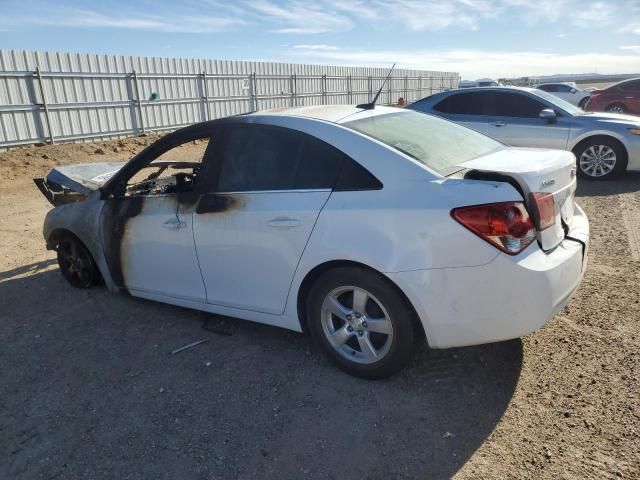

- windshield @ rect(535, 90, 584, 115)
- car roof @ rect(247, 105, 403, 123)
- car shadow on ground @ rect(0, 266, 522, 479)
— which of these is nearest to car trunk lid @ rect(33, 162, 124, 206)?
car shadow on ground @ rect(0, 266, 522, 479)

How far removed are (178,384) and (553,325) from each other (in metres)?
2.64

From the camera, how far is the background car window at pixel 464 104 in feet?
30.2

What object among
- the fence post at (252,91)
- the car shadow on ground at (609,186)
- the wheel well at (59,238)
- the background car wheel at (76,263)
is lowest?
the car shadow on ground at (609,186)

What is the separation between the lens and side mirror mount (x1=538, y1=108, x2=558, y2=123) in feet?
27.1

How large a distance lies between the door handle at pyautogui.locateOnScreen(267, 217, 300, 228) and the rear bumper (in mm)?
700

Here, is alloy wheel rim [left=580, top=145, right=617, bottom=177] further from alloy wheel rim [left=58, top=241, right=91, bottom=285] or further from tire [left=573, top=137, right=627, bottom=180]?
alloy wheel rim [left=58, top=241, right=91, bottom=285]

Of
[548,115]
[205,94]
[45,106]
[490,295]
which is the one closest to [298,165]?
[490,295]

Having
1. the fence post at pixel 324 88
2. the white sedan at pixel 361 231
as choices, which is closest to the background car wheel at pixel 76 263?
the white sedan at pixel 361 231

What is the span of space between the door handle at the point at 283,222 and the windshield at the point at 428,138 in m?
0.71

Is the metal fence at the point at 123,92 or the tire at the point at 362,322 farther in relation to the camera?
the metal fence at the point at 123,92

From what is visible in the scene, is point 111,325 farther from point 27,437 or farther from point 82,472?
point 82,472

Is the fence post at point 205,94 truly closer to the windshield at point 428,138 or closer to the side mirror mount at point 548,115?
the side mirror mount at point 548,115

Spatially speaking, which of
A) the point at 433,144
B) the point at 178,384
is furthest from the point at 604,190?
the point at 178,384

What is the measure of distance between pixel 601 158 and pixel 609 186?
532 mm
